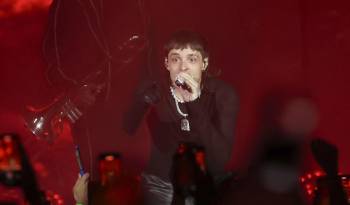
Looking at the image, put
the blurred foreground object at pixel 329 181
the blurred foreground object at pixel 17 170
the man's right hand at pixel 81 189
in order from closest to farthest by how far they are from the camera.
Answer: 1. the blurred foreground object at pixel 17 170
2. the blurred foreground object at pixel 329 181
3. the man's right hand at pixel 81 189

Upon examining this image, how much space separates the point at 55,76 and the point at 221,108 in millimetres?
1063

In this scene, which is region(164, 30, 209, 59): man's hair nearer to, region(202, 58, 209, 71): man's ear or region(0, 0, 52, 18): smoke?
region(202, 58, 209, 71): man's ear

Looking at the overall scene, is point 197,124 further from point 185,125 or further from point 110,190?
point 110,190

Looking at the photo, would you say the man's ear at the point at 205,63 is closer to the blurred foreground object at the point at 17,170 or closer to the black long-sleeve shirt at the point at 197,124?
the black long-sleeve shirt at the point at 197,124

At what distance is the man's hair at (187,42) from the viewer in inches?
145

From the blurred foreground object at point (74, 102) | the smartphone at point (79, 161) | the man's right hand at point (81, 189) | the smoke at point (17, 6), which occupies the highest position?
the smoke at point (17, 6)

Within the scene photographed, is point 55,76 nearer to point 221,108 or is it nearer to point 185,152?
point 221,108

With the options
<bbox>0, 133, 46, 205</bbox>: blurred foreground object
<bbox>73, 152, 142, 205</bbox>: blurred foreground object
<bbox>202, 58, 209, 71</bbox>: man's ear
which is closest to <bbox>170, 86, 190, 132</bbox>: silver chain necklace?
<bbox>202, 58, 209, 71</bbox>: man's ear

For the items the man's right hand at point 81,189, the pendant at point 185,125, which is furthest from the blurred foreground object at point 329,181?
the man's right hand at point 81,189

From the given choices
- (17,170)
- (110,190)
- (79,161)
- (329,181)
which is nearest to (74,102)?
(79,161)

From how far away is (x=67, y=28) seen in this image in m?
3.72

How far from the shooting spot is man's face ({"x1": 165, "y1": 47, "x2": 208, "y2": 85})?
3.64 m

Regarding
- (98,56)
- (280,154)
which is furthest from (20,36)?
(280,154)

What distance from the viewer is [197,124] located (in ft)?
12.0
